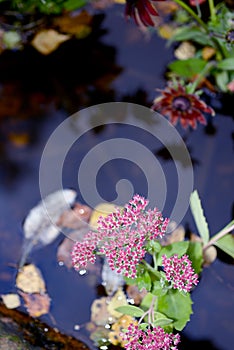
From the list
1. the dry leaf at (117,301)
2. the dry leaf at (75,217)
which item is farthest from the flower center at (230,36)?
the dry leaf at (117,301)

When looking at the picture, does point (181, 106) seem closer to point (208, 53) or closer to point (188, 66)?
point (188, 66)

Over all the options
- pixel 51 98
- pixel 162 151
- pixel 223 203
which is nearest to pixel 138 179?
pixel 162 151

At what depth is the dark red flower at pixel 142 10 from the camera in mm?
1603

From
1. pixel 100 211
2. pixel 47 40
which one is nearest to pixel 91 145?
pixel 100 211

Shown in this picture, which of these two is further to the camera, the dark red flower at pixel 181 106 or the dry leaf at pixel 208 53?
the dry leaf at pixel 208 53

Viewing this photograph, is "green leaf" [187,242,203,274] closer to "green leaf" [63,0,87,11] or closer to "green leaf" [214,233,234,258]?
"green leaf" [214,233,234,258]

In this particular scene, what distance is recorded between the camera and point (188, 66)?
1820 mm

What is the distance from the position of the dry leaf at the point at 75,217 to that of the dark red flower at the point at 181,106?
0.40 m

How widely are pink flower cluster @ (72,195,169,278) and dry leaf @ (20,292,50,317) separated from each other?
1.49 ft

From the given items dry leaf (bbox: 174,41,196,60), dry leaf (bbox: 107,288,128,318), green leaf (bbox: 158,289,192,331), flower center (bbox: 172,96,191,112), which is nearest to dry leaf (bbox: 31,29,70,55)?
dry leaf (bbox: 174,41,196,60)

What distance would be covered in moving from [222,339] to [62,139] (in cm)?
82

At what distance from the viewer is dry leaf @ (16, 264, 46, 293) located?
1658 mm

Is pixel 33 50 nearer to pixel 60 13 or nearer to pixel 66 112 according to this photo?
pixel 60 13

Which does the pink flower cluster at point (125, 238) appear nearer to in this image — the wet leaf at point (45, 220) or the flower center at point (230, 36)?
the wet leaf at point (45, 220)
